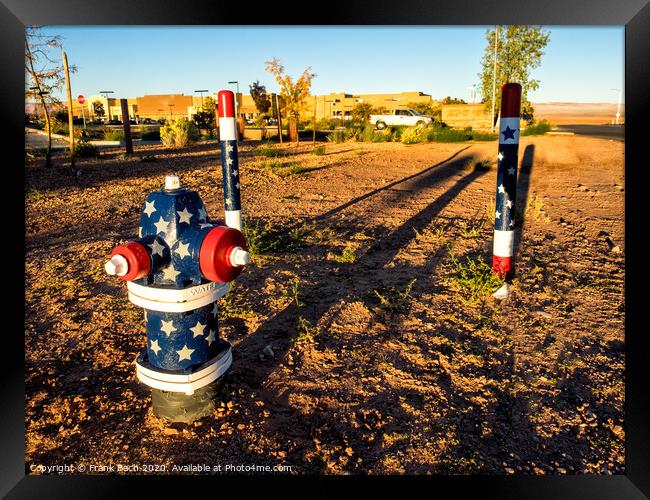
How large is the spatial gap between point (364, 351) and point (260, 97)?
28.6 meters

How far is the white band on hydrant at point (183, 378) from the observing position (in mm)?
1929

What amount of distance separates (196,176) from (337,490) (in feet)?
25.2

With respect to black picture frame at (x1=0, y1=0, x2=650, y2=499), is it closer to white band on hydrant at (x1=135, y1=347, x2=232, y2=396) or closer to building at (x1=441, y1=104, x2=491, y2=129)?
white band on hydrant at (x1=135, y1=347, x2=232, y2=396)

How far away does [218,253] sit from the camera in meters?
1.73

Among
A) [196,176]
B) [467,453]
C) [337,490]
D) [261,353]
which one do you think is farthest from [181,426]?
[196,176]

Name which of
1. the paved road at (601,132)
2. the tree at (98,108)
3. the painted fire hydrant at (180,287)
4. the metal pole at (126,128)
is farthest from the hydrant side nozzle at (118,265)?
the tree at (98,108)

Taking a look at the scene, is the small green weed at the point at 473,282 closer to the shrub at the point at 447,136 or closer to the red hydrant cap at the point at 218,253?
the red hydrant cap at the point at 218,253

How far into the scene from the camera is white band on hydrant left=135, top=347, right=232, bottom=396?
6.33ft

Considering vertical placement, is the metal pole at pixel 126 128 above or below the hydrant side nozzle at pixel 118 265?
above

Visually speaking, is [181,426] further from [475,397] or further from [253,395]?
[475,397]

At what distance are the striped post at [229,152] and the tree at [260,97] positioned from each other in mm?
26288

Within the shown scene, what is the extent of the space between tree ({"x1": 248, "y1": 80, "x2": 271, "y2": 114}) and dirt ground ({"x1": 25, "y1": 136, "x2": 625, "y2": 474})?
24347mm
